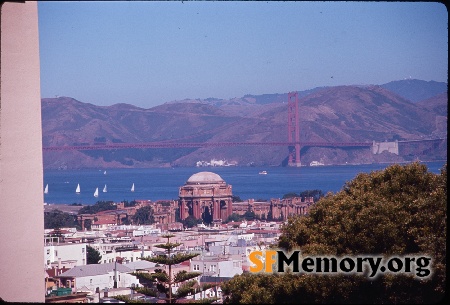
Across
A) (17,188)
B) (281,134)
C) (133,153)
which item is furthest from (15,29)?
(133,153)

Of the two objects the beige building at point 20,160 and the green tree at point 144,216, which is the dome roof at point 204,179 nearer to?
the green tree at point 144,216

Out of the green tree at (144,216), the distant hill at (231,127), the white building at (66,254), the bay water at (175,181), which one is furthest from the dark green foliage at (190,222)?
the distant hill at (231,127)

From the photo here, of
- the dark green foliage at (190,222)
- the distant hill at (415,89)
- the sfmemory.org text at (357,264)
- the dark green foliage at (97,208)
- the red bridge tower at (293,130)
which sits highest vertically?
the distant hill at (415,89)

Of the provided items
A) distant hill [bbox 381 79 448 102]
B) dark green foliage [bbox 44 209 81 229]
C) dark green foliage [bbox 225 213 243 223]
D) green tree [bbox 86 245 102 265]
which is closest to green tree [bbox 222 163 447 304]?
green tree [bbox 86 245 102 265]

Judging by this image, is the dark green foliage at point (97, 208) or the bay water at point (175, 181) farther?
the bay water at point (175, 181)

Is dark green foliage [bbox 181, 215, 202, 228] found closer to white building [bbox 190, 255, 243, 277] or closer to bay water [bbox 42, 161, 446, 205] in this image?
bay water [bbox 42, 161, 446, 205]

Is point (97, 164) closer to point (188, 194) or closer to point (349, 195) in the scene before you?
point (188, 194)

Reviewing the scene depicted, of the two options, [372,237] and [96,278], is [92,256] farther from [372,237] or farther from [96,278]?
[372,237]
